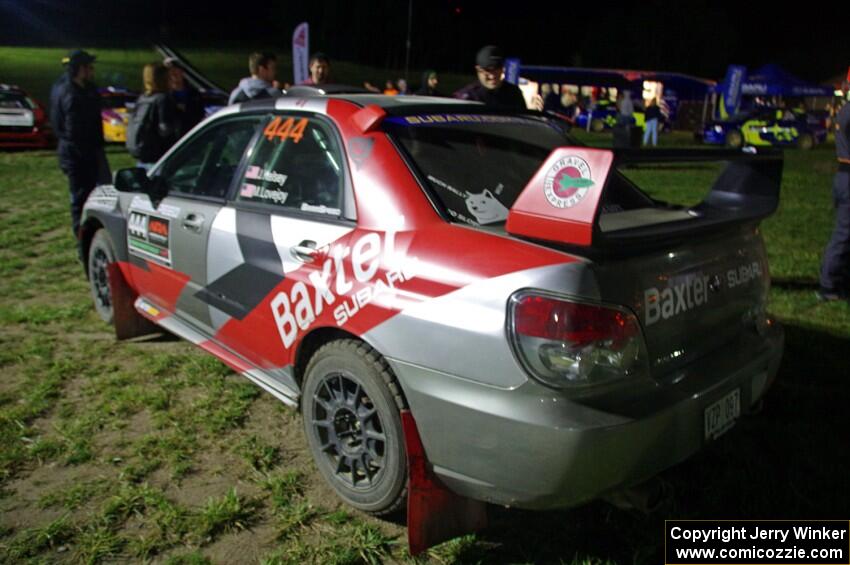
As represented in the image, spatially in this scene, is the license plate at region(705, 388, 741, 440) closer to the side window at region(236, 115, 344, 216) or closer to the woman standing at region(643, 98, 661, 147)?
the side window at region(236, 115, 344, 216)

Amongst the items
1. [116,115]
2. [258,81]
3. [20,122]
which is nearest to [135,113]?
[258,81]

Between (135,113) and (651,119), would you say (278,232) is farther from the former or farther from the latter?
(651,119)

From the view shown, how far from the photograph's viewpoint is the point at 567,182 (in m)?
1.90

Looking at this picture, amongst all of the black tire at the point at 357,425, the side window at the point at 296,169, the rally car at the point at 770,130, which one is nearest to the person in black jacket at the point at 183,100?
the side window at the point at 296,169

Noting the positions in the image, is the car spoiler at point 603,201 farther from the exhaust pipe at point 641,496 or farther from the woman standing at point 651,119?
the woman standing at point 651,119

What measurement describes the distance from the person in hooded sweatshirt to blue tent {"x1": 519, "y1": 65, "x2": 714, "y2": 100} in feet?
87.1

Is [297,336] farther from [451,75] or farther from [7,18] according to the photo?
[451,75]

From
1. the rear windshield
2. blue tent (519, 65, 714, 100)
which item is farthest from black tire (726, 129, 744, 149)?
the rear windshield

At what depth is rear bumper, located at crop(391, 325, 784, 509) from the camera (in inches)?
73.0

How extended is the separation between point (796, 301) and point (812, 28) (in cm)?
6529

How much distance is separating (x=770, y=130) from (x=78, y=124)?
21.1 meters

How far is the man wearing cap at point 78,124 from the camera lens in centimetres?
575

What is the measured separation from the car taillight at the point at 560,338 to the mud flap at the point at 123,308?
3065 mm

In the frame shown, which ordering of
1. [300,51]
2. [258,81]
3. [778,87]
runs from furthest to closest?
[778,87], [300,51], [258,81]
